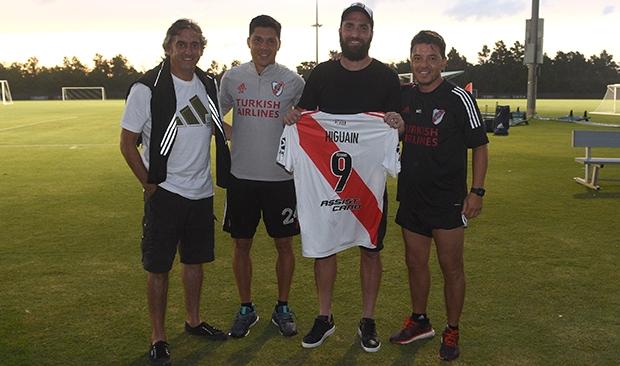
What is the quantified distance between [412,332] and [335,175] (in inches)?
47.7

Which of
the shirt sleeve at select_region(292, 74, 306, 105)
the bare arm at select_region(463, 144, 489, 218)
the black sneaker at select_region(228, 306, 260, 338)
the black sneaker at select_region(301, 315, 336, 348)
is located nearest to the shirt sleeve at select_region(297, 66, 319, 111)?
the shirt sleeve at select_region(292, 74, 306, 105)

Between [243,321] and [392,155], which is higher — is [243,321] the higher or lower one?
the lower one

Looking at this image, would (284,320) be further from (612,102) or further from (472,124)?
(612,102)

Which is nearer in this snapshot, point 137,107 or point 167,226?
point 137,107

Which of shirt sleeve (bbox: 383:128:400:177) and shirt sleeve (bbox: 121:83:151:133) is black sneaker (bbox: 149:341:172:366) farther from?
shirt sleeve (bbox: 383:128:400:177)

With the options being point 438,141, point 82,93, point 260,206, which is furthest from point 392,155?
point 82,93

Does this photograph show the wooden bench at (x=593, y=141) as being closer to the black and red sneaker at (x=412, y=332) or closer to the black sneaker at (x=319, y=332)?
the black and red sneaker at (x=412, y=332)

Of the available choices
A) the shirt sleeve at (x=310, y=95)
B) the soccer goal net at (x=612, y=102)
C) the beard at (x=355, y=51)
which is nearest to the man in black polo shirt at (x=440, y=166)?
the beard at (x=355, y=51)

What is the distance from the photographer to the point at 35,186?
9508 mm

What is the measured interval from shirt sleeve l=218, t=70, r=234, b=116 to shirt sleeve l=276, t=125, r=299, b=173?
1.83ft

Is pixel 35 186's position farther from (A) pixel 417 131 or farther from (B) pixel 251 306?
(A) pixel 417 131

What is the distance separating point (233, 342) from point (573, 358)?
7.36ft

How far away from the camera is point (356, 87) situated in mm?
3510

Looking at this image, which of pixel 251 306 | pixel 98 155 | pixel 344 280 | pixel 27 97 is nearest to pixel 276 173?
pixel 251 306
